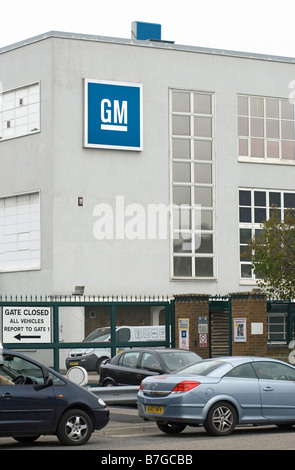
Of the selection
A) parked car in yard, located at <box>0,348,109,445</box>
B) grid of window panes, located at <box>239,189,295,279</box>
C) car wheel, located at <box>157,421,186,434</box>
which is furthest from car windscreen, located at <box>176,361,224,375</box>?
grid of window panes, located at <box>239,189,295,279</box>

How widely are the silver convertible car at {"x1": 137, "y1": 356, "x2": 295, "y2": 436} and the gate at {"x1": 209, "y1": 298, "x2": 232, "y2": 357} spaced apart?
9.84 meters

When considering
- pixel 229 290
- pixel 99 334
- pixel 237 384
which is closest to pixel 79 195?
pixel 229 290

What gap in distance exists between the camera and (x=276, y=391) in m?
17.1

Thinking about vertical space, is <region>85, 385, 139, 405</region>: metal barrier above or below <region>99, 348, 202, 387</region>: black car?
below

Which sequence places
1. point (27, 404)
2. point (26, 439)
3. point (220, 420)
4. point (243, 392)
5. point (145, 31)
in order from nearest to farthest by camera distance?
point (27, 404) < point (26, 439) < point (220, 420) < point (243, 392) < point (145, 31)

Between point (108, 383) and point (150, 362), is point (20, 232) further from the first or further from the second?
point (150, 362)

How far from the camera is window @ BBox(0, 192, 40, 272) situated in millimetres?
41125

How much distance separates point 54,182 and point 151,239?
16.3 feet

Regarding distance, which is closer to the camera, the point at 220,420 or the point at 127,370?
the point at 220,420

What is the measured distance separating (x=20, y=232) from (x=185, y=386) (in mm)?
26199

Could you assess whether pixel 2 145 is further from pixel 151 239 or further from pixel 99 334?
pixel 99 334

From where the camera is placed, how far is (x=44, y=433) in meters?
14.9

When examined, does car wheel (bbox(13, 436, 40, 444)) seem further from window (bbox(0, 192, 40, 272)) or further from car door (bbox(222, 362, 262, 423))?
window (bbox(0, 192, 40, 272))

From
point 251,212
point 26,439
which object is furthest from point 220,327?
point 251,212
